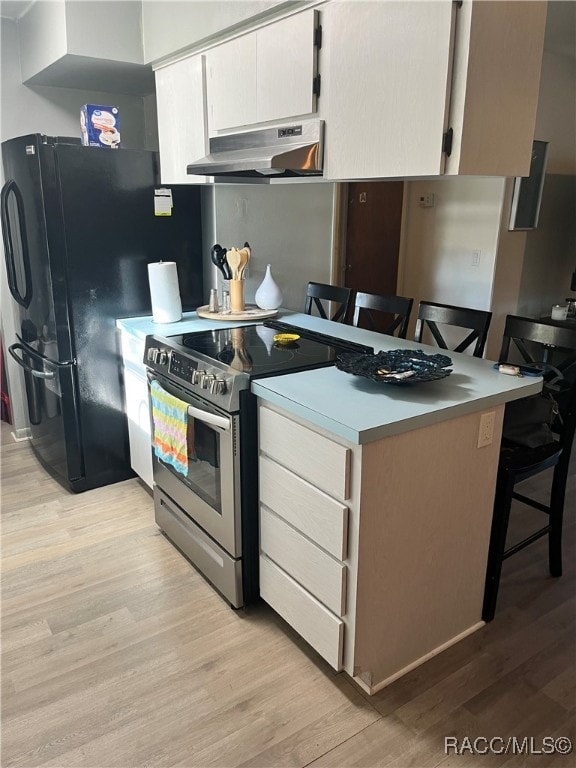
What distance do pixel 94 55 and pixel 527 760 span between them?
3.25 m

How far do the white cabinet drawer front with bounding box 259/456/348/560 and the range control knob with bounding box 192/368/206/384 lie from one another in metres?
0.37

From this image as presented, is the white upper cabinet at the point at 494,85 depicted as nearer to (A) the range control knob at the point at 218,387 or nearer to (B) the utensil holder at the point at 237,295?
(A) the range control knob at the point at 218,387

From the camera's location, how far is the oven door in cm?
201

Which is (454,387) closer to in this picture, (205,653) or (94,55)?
(205,653)

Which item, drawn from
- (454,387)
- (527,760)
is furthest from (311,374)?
(527,760)

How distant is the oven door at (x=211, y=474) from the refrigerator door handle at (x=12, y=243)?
1.17 meters

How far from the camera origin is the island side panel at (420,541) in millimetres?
1645

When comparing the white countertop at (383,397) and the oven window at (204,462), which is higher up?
the white countertop at (383,397)

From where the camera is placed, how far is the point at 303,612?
1894 millimetres

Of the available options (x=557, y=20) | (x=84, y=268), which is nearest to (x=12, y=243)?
(x=84, y=268)

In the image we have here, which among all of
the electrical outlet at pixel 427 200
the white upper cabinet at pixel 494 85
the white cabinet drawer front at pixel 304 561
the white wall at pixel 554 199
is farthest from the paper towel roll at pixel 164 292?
the white wall at pixel 554 199

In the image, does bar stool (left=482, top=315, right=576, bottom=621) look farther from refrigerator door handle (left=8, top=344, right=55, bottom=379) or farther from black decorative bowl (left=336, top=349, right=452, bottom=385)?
refrigerator door handle (left=8, top=344, right=55, bottom=379)

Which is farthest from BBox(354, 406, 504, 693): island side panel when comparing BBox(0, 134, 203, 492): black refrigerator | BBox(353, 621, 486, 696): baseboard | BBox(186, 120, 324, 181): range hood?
BBox(0, 134, 203, 492): black refrigerator

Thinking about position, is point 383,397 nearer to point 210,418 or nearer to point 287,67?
point 210,418
